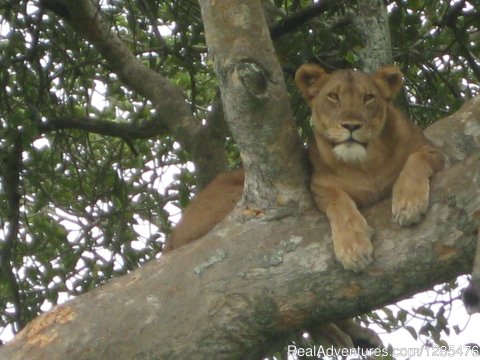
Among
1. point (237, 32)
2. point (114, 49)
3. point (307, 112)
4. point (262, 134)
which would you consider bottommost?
point (262, 134)

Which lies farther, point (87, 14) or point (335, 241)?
point (87, 14)

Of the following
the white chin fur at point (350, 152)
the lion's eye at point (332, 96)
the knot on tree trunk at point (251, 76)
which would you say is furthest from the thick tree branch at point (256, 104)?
the lion's eye at point (332, 96)

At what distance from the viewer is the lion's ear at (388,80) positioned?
18.0ft

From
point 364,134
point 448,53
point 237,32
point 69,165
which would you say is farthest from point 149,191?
point 237,32

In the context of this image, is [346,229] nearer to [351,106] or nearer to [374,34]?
[351,106]

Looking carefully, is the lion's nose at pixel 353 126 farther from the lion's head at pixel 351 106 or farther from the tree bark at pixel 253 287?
the tree bark at pixel 253 287

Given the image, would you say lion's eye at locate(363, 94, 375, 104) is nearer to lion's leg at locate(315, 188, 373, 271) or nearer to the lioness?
the lioness

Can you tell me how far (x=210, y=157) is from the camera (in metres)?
6.55

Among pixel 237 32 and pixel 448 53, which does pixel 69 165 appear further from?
pixel 237 32

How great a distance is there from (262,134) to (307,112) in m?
2.08

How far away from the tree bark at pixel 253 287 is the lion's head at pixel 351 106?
2.22ft

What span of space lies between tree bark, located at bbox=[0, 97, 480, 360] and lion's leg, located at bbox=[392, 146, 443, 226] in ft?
0.16

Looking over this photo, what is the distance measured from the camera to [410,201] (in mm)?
4434

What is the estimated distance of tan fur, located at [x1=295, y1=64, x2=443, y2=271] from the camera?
204 inches
